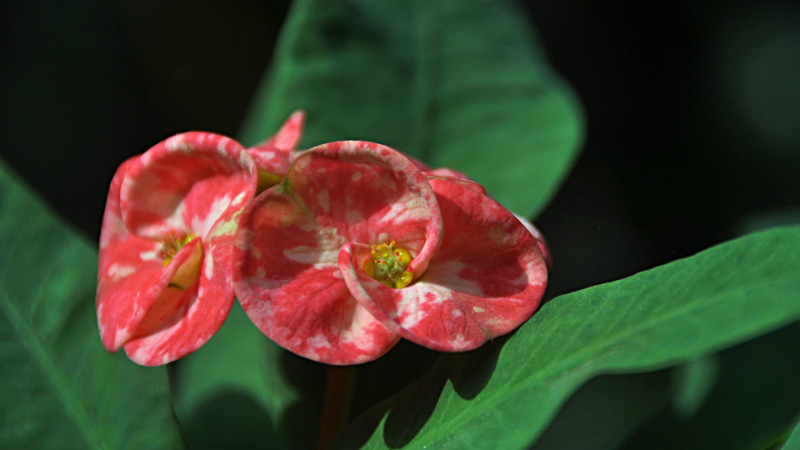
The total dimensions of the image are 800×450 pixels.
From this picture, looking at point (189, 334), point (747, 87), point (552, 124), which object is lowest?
point (747, 87)

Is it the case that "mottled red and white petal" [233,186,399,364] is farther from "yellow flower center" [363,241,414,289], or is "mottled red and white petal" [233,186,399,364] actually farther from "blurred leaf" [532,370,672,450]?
"blurred leaf" [532,370,672,450]

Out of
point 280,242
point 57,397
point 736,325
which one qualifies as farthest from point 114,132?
point 736,325

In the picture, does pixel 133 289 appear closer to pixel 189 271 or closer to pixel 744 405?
pixel 189 271

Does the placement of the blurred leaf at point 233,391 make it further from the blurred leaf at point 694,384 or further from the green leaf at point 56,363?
the blurred leaf at point 694,384

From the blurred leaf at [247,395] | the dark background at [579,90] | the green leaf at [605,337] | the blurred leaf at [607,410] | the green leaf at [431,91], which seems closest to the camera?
the green leaf at [605,337]

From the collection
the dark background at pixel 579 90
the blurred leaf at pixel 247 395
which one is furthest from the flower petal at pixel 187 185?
the dark background at pixel 579 90

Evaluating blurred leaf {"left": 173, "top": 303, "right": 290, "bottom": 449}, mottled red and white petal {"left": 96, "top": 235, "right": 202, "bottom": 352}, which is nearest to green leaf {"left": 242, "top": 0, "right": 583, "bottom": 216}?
blurred leaf {"left": 173, "top": 303, "right": 290, "bottom": 449}

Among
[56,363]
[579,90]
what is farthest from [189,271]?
[579,90]

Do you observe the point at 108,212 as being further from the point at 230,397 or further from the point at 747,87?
the point at 747,87
